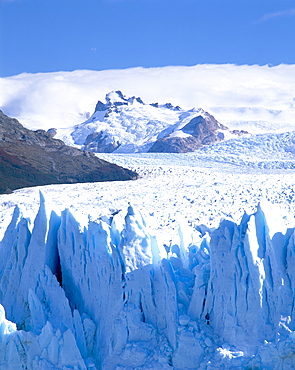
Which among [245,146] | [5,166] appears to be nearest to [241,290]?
[5,166]

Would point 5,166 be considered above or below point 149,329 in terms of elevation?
above

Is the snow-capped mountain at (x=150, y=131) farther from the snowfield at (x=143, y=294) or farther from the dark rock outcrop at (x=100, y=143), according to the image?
the snowfield at (x=143, y=294)

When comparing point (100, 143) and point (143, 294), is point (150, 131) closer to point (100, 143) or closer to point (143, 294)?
point (100, 143)

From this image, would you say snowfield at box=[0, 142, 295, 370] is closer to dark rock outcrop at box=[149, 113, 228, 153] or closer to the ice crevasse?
the ice crevasse

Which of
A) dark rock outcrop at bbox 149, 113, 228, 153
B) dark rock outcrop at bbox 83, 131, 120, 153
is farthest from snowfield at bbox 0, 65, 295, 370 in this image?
dark rock outcrop at bbox 83, 131, 120, 153

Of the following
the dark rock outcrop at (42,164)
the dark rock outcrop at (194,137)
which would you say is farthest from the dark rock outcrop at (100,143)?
the dark rock outcrop at (42,164)

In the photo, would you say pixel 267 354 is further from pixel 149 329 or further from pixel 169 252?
pixel 169 252
